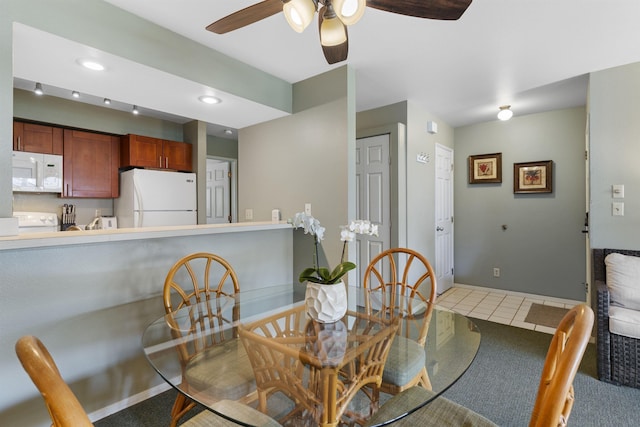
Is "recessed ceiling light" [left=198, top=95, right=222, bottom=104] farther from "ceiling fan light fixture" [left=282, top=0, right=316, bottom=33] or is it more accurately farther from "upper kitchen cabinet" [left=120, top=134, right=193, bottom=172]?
"upper kitchen cabinet" [left=120, top=134, right=193, bottom=172]

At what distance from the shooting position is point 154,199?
3975 millimetres

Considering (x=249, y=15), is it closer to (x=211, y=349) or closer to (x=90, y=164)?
(x=211, y=349)

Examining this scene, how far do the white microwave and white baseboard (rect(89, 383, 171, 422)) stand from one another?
270 centimetres

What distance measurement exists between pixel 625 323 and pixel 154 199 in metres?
4.62

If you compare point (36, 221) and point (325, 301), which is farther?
point (36, 221)

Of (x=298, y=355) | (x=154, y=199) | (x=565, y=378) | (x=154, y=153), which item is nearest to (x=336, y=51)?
(x=298, y=355)

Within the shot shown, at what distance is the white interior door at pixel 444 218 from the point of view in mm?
4289

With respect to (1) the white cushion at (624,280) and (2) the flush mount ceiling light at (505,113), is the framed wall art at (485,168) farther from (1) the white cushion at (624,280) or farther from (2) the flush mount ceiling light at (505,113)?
(1) the white cushion at (624,280)

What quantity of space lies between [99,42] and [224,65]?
2.80 feet

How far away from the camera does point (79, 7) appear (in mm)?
1723

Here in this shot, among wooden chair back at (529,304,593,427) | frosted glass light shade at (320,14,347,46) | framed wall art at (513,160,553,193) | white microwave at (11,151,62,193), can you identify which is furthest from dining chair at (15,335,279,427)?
framed wall art at (513,160,553,193)

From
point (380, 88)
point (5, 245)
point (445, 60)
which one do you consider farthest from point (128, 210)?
point (445, 60)

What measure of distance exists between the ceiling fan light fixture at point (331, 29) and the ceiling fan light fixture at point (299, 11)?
0.10 m

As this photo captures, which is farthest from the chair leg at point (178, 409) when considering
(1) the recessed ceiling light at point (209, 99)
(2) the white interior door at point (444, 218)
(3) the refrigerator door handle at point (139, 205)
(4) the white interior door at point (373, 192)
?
(2) the white interior door at point (444, 218)
